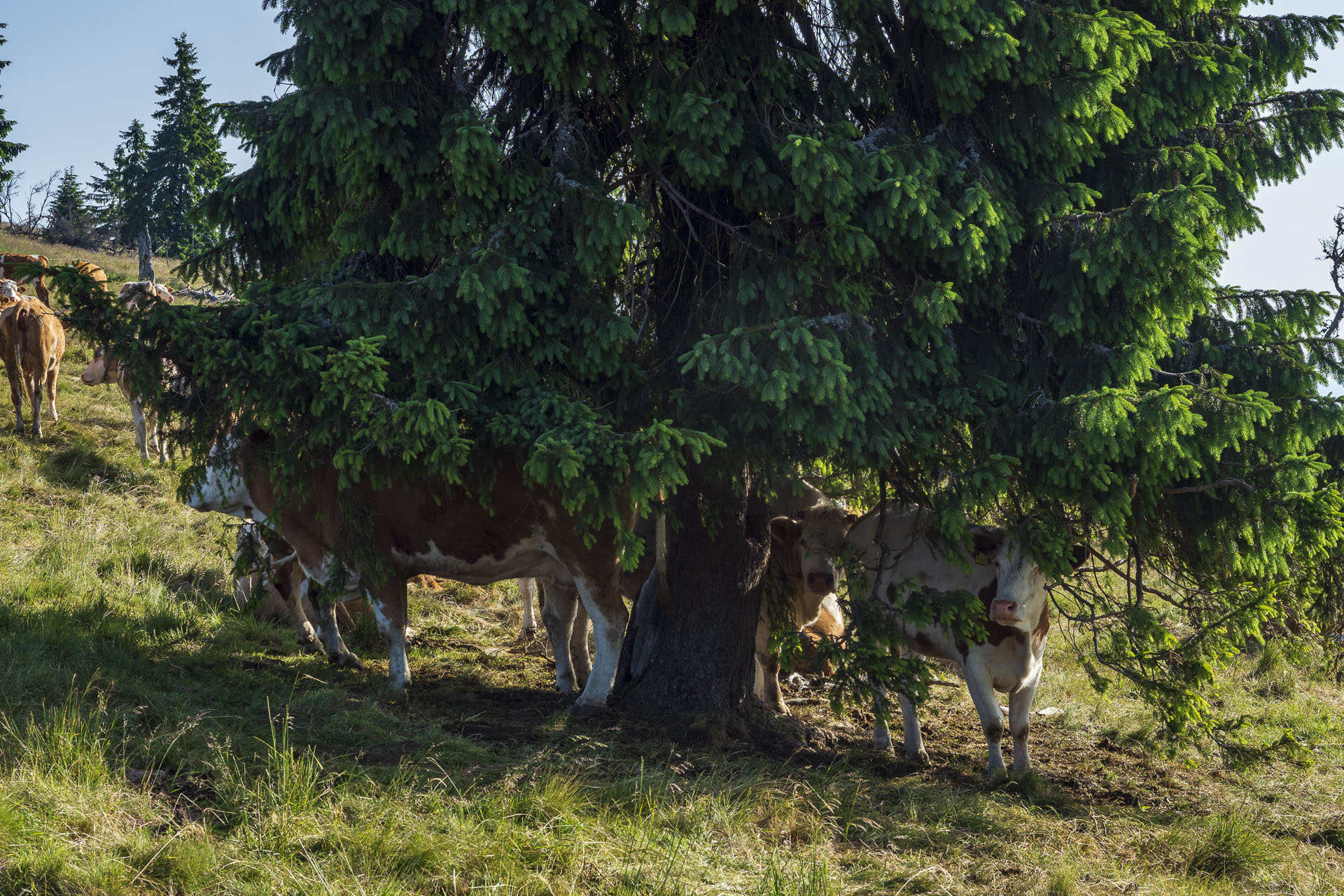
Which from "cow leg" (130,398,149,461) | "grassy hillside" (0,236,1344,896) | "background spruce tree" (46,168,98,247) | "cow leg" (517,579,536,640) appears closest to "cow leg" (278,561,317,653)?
"grassy hillside" (0,236,1344,896)

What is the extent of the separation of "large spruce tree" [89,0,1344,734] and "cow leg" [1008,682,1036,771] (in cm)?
69

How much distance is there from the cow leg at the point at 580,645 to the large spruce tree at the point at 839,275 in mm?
2520

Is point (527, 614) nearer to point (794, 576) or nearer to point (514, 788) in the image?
point (794, 576)

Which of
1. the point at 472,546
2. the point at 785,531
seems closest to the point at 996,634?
the point at 785,531

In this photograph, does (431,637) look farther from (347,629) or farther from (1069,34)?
(1069,34)

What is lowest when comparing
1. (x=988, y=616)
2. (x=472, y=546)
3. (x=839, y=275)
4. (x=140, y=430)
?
(x=988, y=616)

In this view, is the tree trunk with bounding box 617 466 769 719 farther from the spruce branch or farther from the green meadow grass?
the spruce branch

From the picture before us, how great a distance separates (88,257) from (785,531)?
38.4 metres

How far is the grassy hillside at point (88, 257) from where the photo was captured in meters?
33.1

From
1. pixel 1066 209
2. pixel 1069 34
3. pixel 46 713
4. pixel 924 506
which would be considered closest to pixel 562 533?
pixel 924 506

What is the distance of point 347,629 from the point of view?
34.2 feet

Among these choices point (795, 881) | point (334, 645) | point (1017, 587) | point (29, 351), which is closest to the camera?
point (795, 881)

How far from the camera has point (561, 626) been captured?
909cm

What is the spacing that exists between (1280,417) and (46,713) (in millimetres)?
7231
